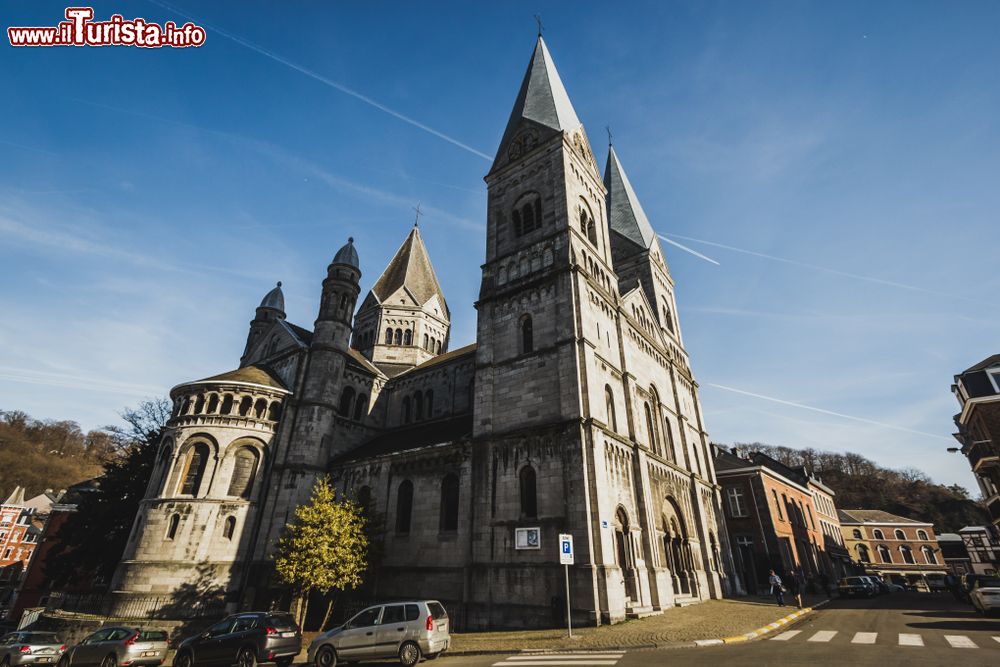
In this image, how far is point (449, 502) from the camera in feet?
71.7

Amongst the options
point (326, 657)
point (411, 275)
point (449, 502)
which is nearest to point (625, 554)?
point (449, 502)

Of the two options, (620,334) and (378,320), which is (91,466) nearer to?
(378,320)

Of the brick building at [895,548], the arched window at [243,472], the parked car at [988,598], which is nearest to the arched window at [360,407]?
the arched window at [243,472]

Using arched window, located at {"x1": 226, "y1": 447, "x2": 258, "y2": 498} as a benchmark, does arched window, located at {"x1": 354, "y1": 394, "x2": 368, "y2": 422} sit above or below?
above

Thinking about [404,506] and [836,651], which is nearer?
[836,651]

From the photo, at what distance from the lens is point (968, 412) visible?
31.0 metres

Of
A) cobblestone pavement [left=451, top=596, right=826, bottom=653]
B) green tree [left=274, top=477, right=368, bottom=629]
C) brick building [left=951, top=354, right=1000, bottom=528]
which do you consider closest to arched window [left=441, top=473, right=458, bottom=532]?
green tree [left=274, top=477, right=368, bottom=629]

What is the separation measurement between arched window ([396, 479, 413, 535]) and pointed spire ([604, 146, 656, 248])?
81.9ft

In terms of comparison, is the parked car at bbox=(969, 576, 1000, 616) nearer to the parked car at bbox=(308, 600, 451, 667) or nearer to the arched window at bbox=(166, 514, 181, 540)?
the parked car at bbox=(308, 600, 451, 667)

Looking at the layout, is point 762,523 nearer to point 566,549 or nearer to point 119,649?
point 566,549

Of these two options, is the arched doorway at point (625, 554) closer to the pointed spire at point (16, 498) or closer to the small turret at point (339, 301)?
the small turret at point (339, 301)

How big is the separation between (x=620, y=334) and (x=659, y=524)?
9.41 m

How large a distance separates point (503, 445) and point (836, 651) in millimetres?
12619

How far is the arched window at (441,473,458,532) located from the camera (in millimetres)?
21312
